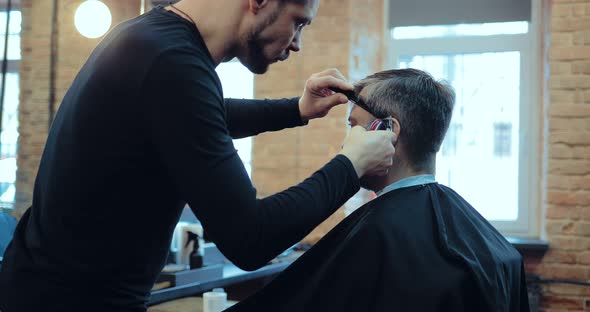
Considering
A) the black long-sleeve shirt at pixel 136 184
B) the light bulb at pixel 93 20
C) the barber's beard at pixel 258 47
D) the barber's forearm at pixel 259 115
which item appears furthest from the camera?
the light bulb at pixel 93 20

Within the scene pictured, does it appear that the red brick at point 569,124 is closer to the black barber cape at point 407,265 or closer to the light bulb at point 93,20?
the black barber cape at point 407,265

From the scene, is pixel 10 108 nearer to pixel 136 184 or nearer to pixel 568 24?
pixel 136 184

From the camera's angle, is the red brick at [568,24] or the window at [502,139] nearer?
the red brick at [568,24]

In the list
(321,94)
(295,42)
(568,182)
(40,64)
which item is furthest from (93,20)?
Answer: (568,182)

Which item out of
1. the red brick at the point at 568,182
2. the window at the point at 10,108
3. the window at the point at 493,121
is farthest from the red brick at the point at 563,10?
the window at the point at 10,108

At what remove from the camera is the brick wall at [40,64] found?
10.0 ft

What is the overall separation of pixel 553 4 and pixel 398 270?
→ 2.60 metres

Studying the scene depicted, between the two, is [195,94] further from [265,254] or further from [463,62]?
[463,62]

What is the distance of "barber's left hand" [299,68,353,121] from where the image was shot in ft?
5.12

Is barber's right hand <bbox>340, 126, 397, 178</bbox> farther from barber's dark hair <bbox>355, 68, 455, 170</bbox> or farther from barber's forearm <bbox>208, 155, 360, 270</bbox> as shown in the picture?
barber's dark hair <bbox>355, 68, 455, 170</bbox>

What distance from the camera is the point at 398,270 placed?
1.50 meters

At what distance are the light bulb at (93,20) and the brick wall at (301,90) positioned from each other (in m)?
1.01

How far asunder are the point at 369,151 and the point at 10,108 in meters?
2.19

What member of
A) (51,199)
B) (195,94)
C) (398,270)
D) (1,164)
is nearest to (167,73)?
(195,94)
